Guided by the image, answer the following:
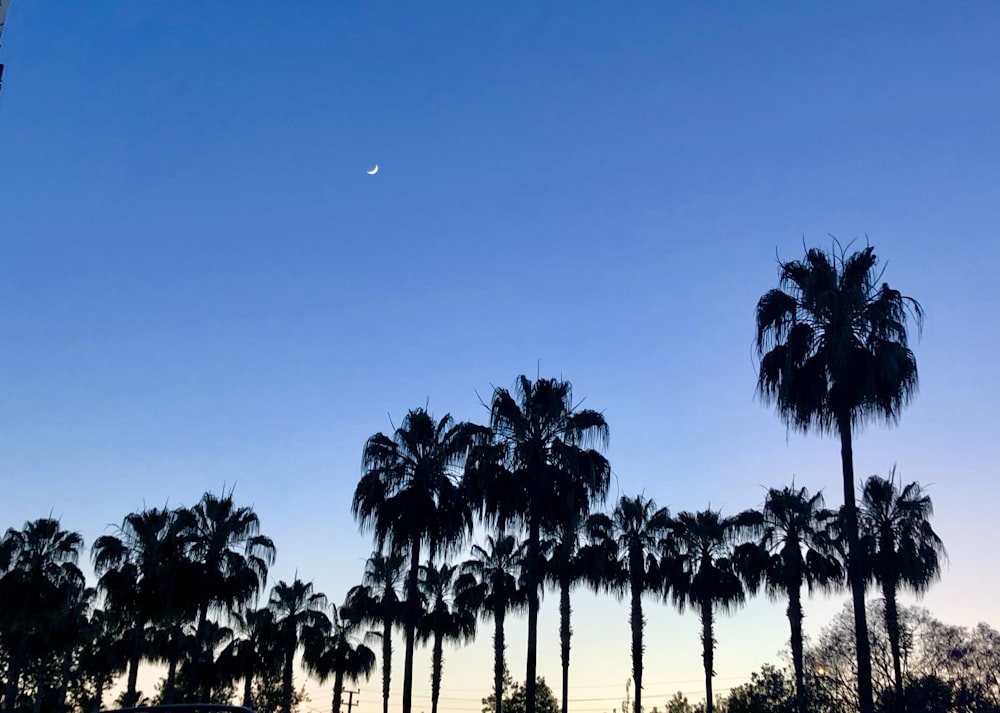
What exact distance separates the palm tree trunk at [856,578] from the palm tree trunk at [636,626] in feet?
70.9

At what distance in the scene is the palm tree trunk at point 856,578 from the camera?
82.2 feet

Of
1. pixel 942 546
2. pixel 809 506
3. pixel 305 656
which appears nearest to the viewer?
pixel 942 546

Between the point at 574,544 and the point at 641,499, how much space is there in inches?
164

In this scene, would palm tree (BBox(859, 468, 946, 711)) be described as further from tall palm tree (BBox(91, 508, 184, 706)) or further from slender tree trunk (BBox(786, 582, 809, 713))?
tall palm tree (BBox(91, 508, 184, 706))

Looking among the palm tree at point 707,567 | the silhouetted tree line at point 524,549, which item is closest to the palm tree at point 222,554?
the silhouetted tree line at point 524,549

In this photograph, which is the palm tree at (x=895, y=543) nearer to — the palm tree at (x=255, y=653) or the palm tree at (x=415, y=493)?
the palm tree at (x=415, y=493)

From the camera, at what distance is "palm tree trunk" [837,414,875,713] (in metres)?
25.0

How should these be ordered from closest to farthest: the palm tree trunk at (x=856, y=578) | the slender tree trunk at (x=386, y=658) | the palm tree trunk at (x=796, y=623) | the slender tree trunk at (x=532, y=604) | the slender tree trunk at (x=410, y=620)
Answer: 1. the palm tree trunk at (x=856, y=578)
2. the slender tree trunk at (x=532, y=604)
3. the slender tree trunk at (x=410, y=620)
4. the palm tree trunk at (x=796, y=623)
5. the slender tree trunk at (x=386, y=658)

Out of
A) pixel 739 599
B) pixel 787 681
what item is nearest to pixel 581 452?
pixel 787 681

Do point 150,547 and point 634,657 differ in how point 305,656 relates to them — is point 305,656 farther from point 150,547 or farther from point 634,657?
point 634,657

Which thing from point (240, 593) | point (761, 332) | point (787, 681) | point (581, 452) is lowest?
point (787, 681)

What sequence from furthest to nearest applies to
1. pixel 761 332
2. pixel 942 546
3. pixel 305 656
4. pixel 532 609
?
1. pixel 305 656
2. pixel 942 546
3. pixel 532 609
4. pixel 761 332

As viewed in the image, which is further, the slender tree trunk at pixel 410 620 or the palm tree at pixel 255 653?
the palm tree at pixel 255 653

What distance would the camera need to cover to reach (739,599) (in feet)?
159
